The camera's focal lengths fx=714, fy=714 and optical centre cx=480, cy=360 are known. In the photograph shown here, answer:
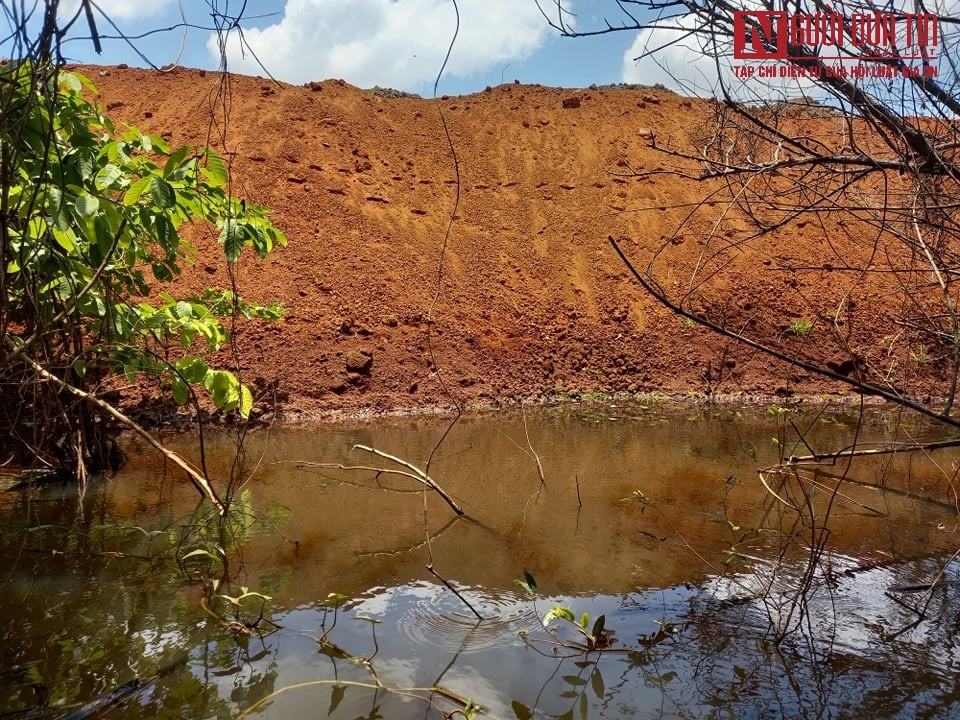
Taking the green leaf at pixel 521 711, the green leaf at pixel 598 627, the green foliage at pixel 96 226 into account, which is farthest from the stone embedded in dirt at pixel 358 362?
the green leaf at pixel 521 711

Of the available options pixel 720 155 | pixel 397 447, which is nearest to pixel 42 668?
pixel 720 155

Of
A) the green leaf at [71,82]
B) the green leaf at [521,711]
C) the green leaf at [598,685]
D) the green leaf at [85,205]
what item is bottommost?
the green leaf at [521,711]

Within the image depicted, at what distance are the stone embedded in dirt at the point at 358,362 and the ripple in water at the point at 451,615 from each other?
586 centimetres

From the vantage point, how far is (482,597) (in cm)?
350

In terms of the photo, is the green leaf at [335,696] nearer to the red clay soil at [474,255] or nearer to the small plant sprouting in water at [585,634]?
the small plant sprouting in water at [585,634]

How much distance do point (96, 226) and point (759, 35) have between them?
281 cm

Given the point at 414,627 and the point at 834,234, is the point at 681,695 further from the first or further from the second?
the point at 834,234

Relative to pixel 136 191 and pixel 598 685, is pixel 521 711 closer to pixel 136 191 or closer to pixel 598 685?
pixel 598 685

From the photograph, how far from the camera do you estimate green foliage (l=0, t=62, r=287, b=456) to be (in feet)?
8.87

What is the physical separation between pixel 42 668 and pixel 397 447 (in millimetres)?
4215

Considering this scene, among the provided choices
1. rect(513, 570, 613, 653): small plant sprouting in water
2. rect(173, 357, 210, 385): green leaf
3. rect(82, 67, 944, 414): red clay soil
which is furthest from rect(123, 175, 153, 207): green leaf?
rect(82, 67, 944, 414): red clay soil

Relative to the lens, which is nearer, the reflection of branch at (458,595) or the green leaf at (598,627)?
the green leaf at (598,627)

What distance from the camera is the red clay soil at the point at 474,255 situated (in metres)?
9.81

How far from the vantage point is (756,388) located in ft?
33.5
